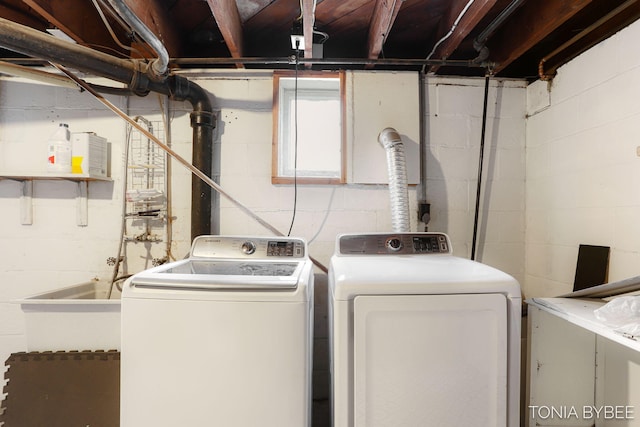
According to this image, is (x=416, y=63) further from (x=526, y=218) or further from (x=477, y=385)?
(x=477, y=385)

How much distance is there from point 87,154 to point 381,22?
1.75m

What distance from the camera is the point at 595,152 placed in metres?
1.60

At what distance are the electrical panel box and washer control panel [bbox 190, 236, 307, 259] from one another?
0.78 metres

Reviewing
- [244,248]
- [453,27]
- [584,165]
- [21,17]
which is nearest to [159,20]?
[21,17]

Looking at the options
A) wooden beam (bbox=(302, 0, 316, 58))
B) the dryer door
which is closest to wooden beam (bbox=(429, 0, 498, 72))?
wooden beam (bbox=(302, 0, 316, 58))

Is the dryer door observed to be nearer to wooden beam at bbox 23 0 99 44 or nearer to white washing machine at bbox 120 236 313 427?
white washing machine at bbox 120 236 313 427

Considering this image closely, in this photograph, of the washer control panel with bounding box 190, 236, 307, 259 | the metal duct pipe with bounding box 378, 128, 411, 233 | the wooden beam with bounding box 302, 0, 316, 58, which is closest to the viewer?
the wooden beam with bounding box 302, 0, 316, 58

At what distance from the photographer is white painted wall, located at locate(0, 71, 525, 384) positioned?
1.96 meters

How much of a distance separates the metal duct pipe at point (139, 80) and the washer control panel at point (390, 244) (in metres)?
0.88

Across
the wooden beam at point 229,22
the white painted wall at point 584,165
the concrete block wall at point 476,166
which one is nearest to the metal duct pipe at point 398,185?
the concrete block wall at point 476,166

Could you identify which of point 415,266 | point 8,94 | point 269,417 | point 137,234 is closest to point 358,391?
point 269,417

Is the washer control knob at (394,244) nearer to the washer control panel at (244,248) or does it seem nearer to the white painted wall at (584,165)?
the washer control panel at (244,248)

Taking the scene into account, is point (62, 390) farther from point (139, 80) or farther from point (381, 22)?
point (381, 22)

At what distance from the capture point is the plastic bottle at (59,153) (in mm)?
1773
